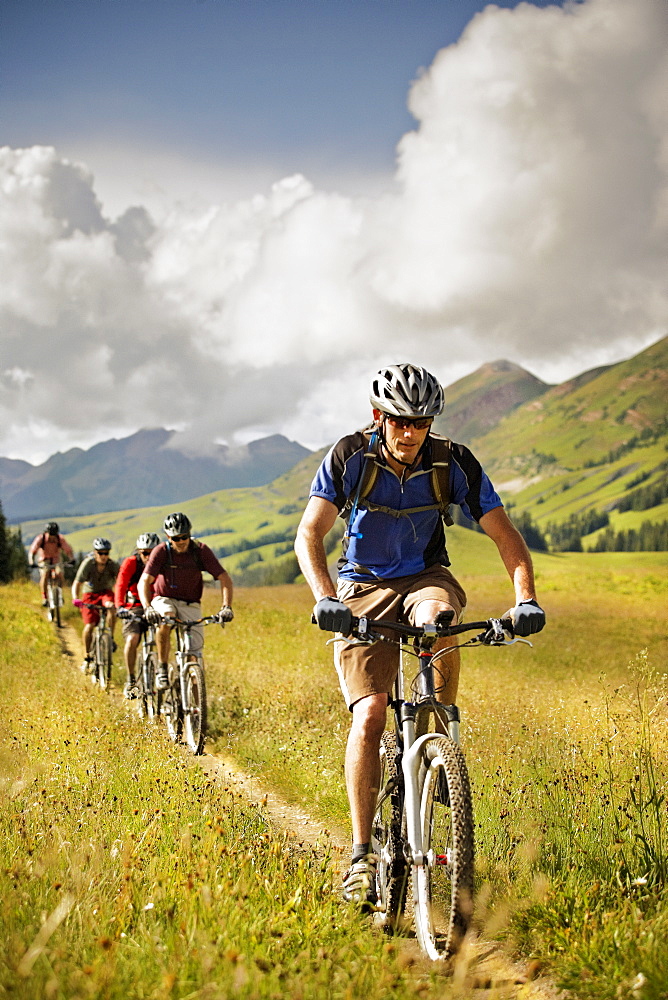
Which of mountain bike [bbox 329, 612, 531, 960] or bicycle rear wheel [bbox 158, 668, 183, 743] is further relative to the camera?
bicycle rear wheel [bbox 158, 668, 183, 743]

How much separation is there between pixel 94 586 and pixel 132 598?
3.01m

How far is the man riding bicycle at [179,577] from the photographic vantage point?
388 inches

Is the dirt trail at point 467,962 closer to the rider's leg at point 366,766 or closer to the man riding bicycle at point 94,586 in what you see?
the rider's leg at point 366,766

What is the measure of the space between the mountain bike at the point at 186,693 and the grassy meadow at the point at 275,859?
428 millimetres

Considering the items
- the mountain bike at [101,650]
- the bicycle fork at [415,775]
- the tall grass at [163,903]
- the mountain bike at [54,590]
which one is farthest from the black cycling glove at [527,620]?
the mountain bike at [54,590]

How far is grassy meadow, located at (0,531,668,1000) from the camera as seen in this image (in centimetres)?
326

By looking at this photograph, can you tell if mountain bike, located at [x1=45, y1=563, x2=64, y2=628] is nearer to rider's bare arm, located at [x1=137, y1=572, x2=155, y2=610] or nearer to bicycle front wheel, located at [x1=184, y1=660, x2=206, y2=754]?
rider's bare arm, located at [x1=137, y1=572, x2=155, y2=610]

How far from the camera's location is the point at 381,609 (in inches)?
181

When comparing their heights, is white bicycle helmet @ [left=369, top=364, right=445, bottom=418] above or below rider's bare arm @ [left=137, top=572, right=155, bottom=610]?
above

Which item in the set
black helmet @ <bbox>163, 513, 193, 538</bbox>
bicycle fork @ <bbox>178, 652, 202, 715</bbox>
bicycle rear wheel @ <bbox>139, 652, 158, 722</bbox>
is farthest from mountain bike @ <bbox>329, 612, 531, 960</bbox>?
bicycle rear wheel @ <bbox>139, 652, 158, 722</bbox>

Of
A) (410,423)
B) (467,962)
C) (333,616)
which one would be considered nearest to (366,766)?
(333,616)

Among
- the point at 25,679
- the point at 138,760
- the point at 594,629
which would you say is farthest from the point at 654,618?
the point at 138,760

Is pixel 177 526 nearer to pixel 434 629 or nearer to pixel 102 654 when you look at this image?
pixel 102 654

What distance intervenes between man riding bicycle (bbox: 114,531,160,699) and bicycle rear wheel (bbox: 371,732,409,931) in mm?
8393
